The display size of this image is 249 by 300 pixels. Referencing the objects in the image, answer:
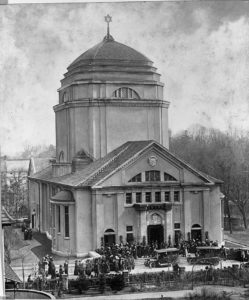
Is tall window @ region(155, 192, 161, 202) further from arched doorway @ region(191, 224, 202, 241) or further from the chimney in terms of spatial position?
the chimney

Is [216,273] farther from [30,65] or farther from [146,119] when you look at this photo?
[30,65]

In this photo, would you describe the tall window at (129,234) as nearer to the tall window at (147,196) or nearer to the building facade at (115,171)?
the building facade at (115,171)

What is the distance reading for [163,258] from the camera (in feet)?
21.6

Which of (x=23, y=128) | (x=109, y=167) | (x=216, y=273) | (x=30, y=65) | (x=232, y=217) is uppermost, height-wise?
(x=30, y=65)

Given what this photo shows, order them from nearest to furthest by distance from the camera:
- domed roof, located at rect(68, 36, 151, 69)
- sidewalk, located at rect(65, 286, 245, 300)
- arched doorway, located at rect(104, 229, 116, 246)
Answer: sidewalk, located at rect(65, 286, 245, 300) → domed roof, located at rect(68, 36, 151, 69) → arched doorway, located at rect(104, 229, 116, 246)

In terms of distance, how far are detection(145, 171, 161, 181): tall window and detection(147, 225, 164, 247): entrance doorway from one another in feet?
1.66

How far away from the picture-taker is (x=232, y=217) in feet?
22.3

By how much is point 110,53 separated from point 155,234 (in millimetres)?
1977

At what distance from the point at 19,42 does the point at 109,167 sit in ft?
5.16

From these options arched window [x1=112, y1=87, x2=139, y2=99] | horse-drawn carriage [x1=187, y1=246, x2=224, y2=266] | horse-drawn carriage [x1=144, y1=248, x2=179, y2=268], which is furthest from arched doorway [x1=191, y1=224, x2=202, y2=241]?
arched window [x1=112, y1=87, x2=139, y2=99]

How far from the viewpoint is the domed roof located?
6.41m

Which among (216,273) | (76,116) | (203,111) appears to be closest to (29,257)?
(76,116)

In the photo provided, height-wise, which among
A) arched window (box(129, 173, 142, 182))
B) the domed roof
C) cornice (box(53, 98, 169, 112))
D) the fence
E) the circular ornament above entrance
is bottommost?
the fence

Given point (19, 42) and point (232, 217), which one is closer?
point (19, 42)
